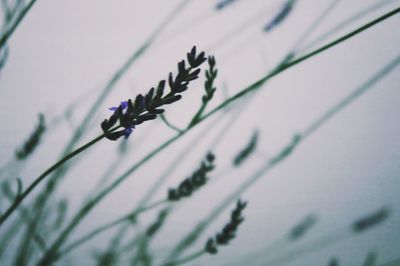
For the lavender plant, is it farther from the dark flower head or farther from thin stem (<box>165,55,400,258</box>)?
the dark flower head

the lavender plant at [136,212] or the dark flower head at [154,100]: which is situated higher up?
the lavender plant at [136,212]

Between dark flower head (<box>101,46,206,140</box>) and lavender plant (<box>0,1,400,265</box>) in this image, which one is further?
lavender plant (<box>0,1,400,265</box>)

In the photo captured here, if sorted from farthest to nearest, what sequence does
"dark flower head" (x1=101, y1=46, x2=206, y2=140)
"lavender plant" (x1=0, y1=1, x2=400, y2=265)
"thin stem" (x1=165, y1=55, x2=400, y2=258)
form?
"thin stem" (x1=165, y1=55, x2=400, y2=258) → "lavender plant" (x1=0, y1=1, x2=400, y2=265) → "dark flower head" (x1=101, y1=46, x2=206, y2=140)

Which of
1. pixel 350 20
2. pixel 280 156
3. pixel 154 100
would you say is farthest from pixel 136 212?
pixel 350 20

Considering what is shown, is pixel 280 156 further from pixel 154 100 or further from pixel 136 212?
pixel 154 100

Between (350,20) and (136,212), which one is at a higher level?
(350,20)

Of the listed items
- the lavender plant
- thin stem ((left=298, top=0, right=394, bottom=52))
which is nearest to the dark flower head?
the lavender plant

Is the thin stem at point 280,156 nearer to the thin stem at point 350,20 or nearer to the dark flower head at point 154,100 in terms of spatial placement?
the thin stem at point 350,20

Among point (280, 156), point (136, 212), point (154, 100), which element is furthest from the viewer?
point (280, 156)

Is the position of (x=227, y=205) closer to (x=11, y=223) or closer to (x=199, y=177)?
(x=199, y=177)

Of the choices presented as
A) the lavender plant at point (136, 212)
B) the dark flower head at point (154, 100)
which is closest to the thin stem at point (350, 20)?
the lavender plant at point (136, 212)

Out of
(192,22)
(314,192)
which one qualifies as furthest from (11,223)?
(314,192)
